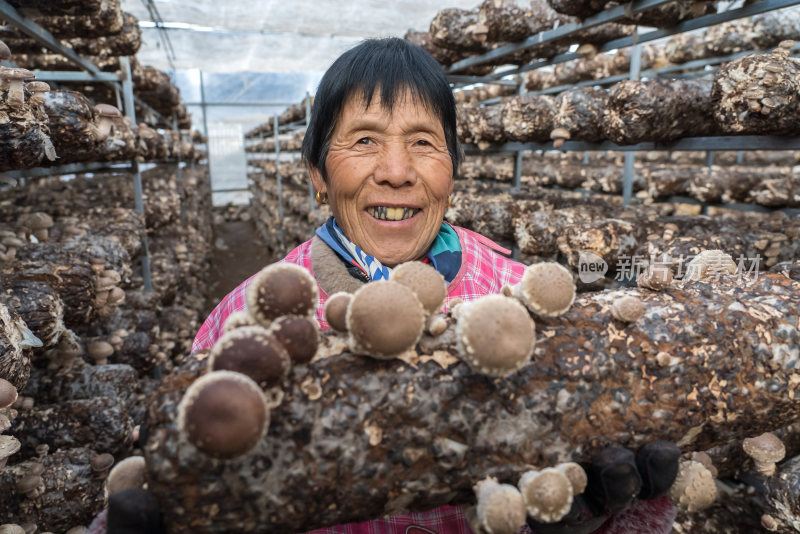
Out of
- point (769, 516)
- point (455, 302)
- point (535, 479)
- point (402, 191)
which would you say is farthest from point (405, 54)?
point (769, 516)

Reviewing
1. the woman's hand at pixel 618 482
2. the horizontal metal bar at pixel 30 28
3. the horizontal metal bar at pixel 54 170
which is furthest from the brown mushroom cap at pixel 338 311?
the horizontal metal bar at pixel 30 28

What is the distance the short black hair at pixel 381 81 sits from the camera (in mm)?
1445

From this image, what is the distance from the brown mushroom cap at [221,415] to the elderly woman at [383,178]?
84cm

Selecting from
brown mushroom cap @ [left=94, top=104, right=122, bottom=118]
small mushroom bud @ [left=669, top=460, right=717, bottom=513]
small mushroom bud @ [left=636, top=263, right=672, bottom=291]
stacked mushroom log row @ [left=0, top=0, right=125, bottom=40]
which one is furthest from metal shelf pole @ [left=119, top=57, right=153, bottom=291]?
small mushroom bud @ [left=669, top=460, right=717, bottom=513]

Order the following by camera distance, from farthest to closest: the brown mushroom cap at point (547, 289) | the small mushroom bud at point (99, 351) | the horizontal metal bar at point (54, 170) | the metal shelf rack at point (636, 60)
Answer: the small mushroom bud at point (99, 351) < the horizontal metal bar at point (54, 170) < the metal shelf rack at point (636, 60) < the brown mushroom cap at point (547, 289)

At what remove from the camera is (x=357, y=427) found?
809mm

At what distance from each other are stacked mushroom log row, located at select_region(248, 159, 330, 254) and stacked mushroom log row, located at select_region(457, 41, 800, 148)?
10.5 feet

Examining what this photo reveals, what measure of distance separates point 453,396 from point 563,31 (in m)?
3.32

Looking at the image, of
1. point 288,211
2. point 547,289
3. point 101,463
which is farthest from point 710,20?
point 288,211

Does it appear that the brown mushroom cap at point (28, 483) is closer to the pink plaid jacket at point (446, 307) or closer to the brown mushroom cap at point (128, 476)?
the pink plaid jacket at point (446, 307)

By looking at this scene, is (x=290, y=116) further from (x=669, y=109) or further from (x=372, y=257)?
(x=372, y=257)

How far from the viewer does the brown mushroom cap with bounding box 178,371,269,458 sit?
1.89 ft

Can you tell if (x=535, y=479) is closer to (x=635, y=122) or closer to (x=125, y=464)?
(x=125, y=464)

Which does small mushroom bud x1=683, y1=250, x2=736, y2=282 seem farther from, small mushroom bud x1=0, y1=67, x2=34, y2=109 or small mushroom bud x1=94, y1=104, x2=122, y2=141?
small mushroom bud x1=94, y1=104, x2=122, y2=141
